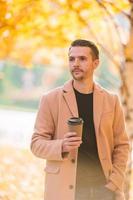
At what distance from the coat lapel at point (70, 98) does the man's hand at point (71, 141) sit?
10.6 inches

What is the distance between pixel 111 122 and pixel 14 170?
6.24m

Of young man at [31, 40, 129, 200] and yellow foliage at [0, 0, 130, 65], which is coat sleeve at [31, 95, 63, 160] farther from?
yellow foliage at [0, 0, 130, 65]

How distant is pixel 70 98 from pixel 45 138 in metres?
0.33

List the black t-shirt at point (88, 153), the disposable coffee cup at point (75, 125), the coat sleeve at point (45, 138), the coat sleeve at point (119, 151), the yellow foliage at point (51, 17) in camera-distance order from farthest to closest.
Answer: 1. the yellow foliage at point (51, 17)
2. the coat sleeve at point (119, 151)
3. the black t-shirt at point (88, 153)
4. the coat sleeve at point (45, 138)
5. the disposable coffee cup at point (75, 125)

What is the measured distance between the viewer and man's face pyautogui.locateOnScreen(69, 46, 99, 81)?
3.77 metres

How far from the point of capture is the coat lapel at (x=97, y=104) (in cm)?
381

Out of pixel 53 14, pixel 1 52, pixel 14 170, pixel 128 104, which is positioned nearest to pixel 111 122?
pixel 128 104

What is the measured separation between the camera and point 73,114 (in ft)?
12.4

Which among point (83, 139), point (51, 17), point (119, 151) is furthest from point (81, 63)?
point (51, 17)

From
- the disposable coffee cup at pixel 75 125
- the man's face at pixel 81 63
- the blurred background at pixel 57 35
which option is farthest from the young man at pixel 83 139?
the blurred background at pixel 57 35

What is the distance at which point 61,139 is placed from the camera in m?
3.70

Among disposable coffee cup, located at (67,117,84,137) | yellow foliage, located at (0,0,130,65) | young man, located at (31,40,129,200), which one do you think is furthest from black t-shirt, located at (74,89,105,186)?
yellow foliage, located at (0,0,130,65)

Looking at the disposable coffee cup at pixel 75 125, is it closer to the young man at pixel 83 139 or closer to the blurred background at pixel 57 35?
the young man at pixel 83 139

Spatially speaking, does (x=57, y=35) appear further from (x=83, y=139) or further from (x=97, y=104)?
(x=83, y=139)
